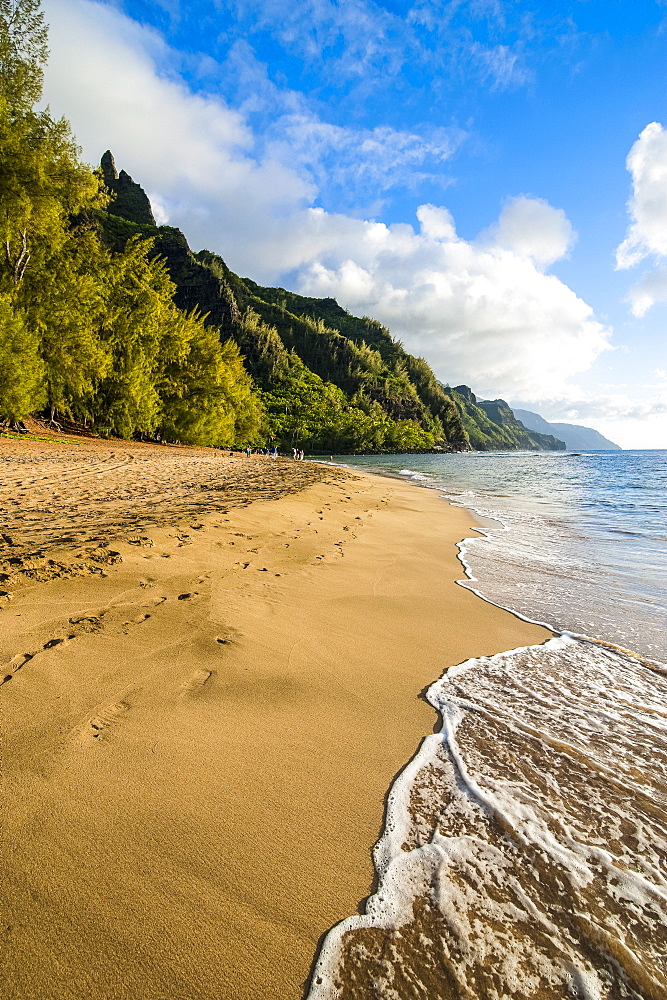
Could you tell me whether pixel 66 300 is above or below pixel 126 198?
below

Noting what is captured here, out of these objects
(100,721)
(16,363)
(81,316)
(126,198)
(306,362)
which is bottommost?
(100,721)

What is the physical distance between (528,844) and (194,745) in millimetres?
1642

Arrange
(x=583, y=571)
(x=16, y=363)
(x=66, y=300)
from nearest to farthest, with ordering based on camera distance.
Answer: (x=583, y=571) → (x=16, y=363) → (x=66, y=300)

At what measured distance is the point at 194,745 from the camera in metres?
2.18

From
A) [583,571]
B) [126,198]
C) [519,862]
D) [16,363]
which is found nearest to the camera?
[519,862]

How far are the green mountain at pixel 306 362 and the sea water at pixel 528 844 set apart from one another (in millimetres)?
60701

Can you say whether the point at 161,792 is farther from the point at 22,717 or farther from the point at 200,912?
the point at 22,717

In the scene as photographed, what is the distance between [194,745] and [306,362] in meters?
135

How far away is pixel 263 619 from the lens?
376 cm

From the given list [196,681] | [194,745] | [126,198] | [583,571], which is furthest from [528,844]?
[126,198]

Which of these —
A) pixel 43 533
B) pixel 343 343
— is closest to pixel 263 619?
pixel 43 533

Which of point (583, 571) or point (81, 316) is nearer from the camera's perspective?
point (583, 571)

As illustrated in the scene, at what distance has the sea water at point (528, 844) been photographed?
1354 mm

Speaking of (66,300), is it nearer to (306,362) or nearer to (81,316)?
(81,316)
